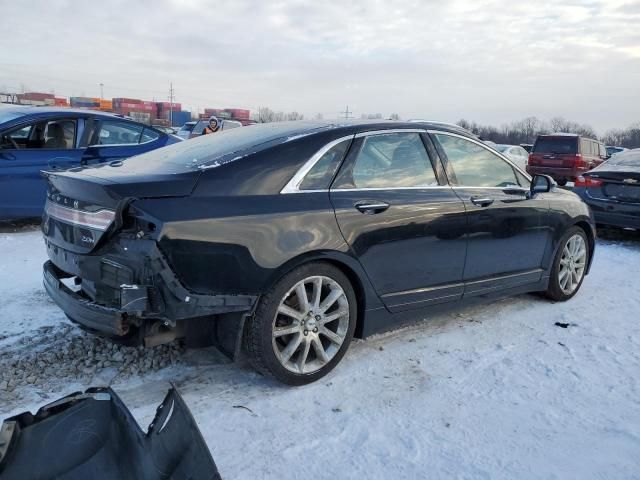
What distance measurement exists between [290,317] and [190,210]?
2.84ft

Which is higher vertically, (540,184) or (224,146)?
(224,146)

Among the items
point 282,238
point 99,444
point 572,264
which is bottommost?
point 99,444

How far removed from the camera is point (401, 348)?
3885 mm

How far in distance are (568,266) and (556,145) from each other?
1393 cm

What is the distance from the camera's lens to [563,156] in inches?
677

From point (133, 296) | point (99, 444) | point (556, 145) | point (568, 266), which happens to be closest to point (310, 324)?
point (133, 296)

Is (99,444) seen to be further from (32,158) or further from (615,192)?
(615,192)

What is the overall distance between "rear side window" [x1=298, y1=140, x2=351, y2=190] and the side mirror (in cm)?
203

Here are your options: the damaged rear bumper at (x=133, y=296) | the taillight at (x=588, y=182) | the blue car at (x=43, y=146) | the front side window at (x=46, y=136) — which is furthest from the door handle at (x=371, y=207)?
the taillight at (x=588, y=182)

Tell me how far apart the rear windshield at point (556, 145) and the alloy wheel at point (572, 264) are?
1328 cm

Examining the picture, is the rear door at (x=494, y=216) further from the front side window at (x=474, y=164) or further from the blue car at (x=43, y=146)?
the blue car at (x=43, y=146)

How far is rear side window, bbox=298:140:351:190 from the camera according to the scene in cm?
327

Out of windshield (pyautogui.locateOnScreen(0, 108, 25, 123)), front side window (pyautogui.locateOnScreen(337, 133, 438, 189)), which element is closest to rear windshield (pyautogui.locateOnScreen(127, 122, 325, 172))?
front side window (pyautogui.locateOnScreen(337, 133, 438, 189))

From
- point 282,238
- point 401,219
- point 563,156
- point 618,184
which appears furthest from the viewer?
point 563,156
